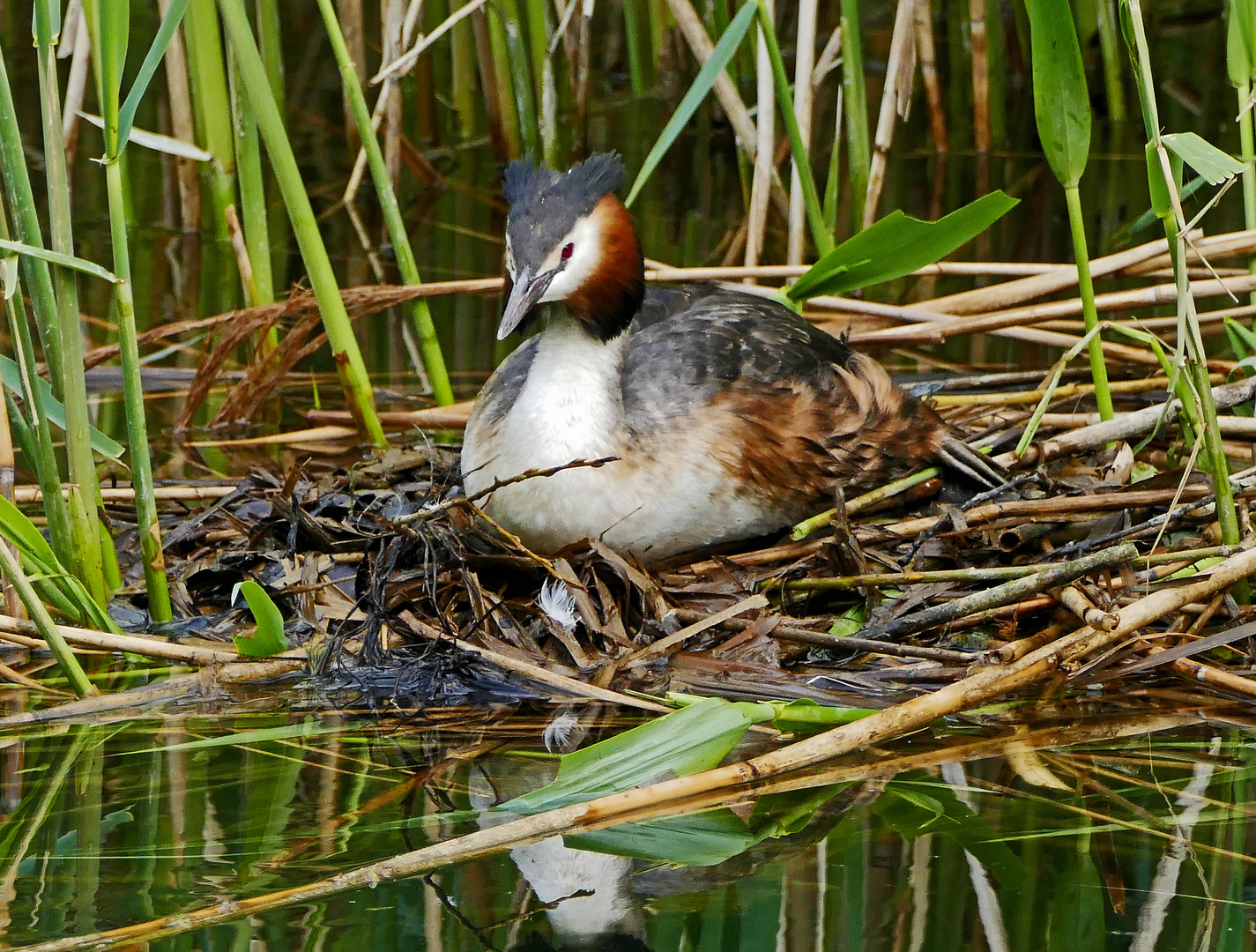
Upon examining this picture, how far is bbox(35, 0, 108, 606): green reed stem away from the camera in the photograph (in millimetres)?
3057

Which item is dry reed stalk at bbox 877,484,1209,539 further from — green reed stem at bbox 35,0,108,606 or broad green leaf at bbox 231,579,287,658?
green reed stem at bbox 35,0,108,606

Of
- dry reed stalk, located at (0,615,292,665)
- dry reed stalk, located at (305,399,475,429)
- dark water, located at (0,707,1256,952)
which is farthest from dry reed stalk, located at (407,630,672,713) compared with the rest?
dry reed stalk, located at (305,399,475,429)

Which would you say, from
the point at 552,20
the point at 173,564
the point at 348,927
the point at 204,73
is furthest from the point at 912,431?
the point at 552,20

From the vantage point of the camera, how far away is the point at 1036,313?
4.89 meters

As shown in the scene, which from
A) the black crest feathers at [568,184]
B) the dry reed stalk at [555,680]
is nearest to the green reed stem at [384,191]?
the black crest feathers at [568,184]

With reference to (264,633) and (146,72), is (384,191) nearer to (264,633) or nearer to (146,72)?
(146,72)

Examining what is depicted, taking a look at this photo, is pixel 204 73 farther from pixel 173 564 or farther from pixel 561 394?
pixel 561 394

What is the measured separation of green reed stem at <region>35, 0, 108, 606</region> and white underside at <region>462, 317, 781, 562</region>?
94cm

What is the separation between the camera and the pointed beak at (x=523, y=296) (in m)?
3.47

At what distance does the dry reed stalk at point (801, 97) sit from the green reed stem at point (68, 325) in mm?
2400

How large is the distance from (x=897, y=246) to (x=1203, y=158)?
1.13 meters

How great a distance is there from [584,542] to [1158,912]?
1835 mm

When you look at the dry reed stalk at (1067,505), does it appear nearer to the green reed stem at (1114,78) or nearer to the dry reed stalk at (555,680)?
the dry reed stalk at (555,680)

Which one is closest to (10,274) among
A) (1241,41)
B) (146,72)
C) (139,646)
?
(146,72)
